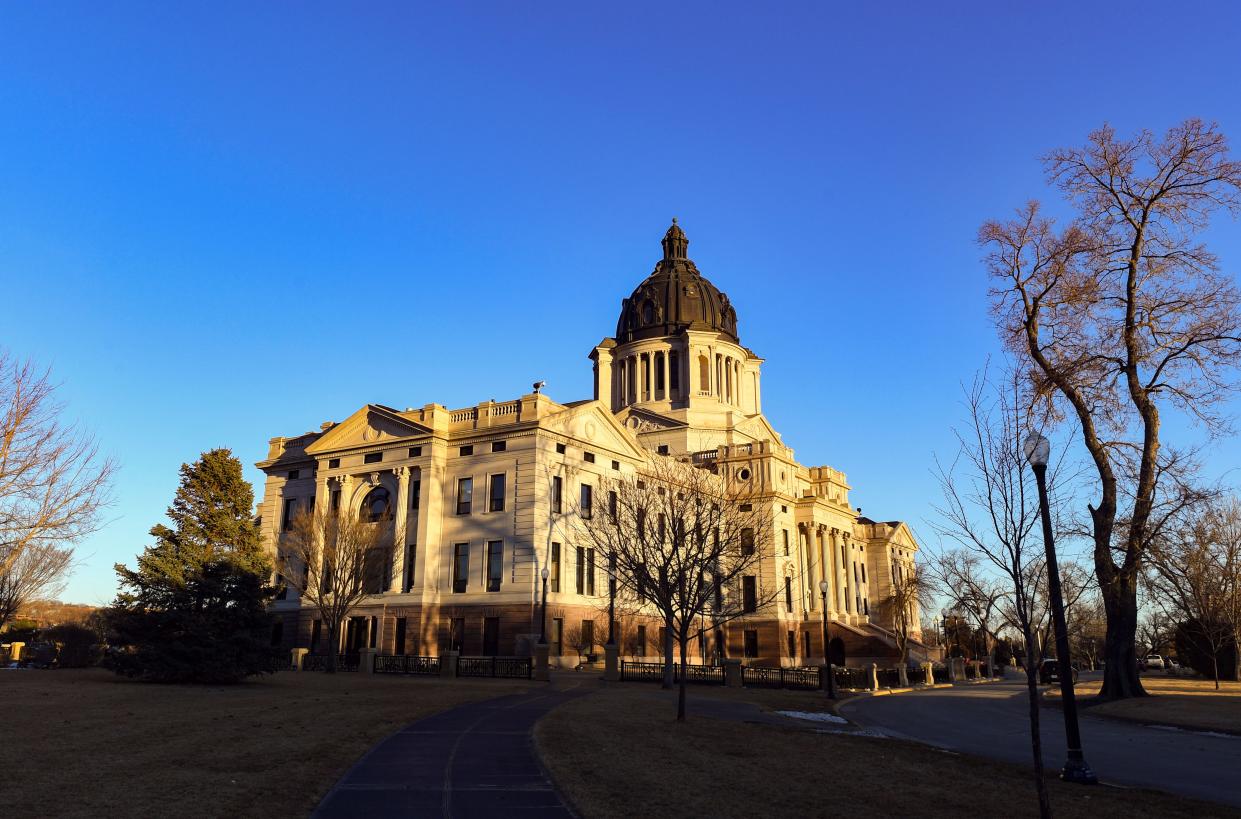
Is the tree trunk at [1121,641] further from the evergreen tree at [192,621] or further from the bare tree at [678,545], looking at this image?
the evergreen tree at [192,621]

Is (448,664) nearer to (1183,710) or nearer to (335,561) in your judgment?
(335,561)

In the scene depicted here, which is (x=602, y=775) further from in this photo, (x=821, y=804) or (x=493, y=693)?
(x=493, y=693)

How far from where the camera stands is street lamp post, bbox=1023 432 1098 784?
13094 millimetres

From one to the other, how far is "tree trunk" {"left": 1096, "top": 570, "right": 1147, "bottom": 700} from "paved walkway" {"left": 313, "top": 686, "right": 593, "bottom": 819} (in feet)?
72.8

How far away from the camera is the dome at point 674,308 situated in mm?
88750

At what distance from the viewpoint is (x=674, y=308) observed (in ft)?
294

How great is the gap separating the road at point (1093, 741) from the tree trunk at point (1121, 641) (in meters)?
2.51

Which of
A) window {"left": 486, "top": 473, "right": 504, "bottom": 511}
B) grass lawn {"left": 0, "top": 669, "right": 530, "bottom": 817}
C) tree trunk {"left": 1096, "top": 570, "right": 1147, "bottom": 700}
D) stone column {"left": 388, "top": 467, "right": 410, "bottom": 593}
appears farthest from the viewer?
stone column {"left": 388, "top": 467, "right": 410, "bottom": 593}

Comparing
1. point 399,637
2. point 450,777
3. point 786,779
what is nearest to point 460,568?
point 399,637

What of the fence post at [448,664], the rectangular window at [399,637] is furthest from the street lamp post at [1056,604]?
the rectangular window at [399,637]

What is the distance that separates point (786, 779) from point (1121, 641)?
2315 cm

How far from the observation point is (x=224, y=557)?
35094 mm

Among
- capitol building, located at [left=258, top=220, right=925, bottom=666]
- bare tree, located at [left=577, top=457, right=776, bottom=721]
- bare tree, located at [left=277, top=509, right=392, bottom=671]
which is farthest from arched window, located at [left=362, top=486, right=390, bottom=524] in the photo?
bare tree, located at [left=577, top=457, right=776, bottom=721]

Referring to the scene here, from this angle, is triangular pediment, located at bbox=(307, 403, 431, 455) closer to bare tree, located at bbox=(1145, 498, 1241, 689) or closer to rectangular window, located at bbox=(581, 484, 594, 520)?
rectangular window, located at bbox=(581, 484, 594, 520)
